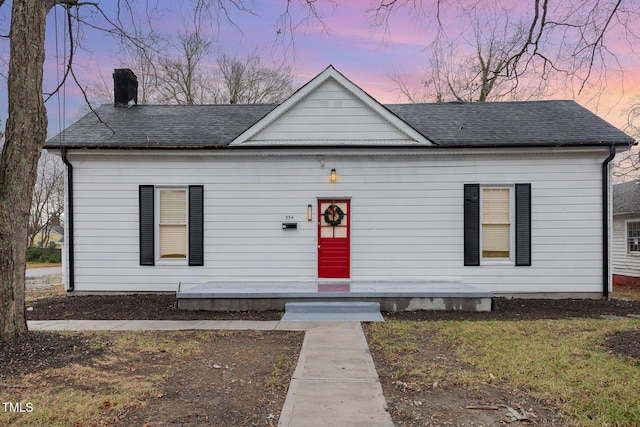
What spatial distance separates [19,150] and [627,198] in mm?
21611

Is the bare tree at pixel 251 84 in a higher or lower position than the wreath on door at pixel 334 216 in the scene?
higher

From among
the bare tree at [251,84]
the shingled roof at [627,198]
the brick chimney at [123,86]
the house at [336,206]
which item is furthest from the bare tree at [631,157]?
the bare tree at [251,84]

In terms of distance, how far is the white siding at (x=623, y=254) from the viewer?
57.0 ft

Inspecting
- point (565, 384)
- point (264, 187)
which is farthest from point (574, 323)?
point (264, 187)

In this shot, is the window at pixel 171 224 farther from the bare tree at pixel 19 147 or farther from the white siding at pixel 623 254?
the white siding at pixel 623 254

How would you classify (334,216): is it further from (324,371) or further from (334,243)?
(324,371)

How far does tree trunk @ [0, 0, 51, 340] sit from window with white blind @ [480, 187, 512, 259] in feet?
28.9

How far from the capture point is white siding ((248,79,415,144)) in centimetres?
1005

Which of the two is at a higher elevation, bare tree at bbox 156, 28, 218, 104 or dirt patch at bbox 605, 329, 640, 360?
bare tree at bbox 156, 28, 218, 104

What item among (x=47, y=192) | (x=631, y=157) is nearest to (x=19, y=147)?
(x=631, y=157)

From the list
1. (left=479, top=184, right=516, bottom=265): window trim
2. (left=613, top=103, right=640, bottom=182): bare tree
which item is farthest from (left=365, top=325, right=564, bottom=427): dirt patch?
(left=613, top=103, right=640, bottom=182): bare tree

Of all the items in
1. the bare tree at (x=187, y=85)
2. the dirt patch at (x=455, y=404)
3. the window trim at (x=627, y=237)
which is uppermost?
the bare tree at (x=187, y=85)

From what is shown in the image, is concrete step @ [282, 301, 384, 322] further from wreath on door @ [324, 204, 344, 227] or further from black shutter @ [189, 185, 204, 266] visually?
black shutter @ [189, 185, 204, 266]

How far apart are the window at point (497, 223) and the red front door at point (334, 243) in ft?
9.05
